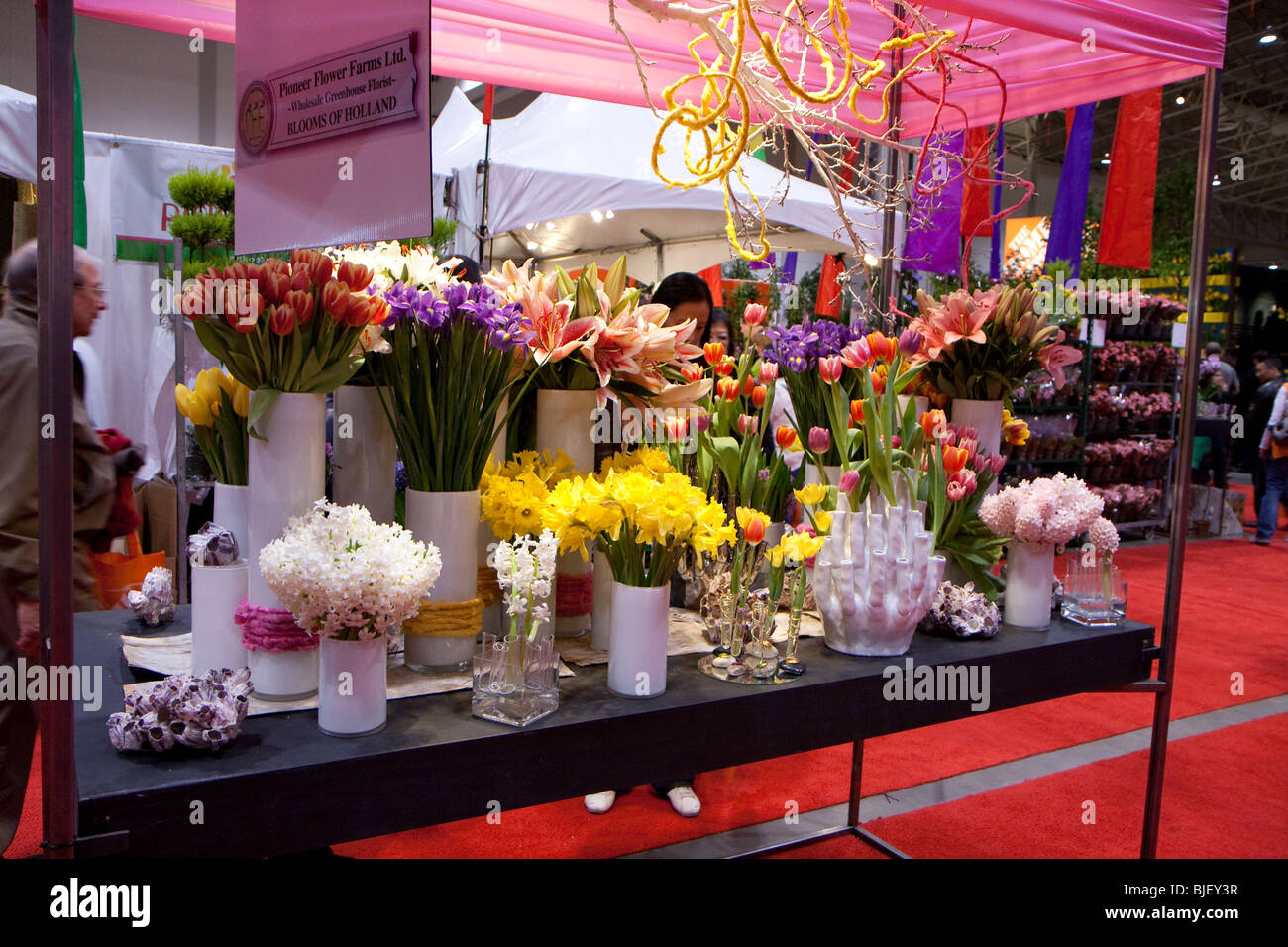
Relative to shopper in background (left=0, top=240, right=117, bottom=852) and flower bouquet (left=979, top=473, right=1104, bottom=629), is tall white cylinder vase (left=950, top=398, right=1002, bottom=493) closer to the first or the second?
flower bouquet (left=979, top=473, right=1104, bottom=629)

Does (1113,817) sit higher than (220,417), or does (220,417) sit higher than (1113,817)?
(220,417)

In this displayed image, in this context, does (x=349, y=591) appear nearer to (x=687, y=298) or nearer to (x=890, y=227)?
(x=890, y=227)

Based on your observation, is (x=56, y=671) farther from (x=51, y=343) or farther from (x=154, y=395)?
(x=154, y=395)

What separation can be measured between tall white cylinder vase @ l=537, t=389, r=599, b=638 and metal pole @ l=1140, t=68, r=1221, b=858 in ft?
4.15

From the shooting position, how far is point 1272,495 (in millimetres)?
7859

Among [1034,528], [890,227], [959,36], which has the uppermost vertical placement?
[959,36]

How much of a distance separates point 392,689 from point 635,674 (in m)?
0.34

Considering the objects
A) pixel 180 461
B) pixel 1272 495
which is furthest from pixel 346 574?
pixel 1272 495

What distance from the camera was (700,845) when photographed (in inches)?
98.9

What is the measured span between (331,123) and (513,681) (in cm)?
75

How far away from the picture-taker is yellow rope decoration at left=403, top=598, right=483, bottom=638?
1.37 meters

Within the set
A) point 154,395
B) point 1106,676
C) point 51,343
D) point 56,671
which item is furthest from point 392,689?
point 154,395

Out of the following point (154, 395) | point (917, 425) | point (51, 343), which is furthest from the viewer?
point (154, 395)

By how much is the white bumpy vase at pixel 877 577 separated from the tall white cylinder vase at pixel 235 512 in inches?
35.8
